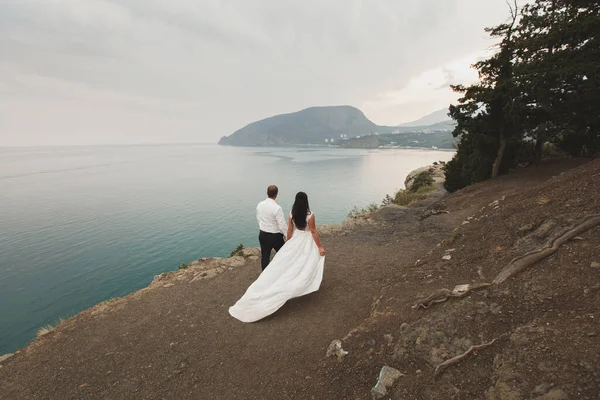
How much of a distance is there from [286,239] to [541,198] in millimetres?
8422

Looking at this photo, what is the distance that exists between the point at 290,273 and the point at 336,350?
2393mm

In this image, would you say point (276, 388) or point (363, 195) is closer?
point (276, 388)

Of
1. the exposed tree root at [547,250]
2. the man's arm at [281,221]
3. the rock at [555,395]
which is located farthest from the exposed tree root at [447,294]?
the man's arm at [281,221]

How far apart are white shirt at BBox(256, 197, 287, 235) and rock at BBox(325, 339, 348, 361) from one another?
129 inches

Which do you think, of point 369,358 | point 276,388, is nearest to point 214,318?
point 276,388

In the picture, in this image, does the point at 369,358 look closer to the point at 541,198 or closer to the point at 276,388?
the point at 276,388

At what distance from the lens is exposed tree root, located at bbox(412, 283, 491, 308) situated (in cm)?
529

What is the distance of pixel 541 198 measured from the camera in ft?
30.5

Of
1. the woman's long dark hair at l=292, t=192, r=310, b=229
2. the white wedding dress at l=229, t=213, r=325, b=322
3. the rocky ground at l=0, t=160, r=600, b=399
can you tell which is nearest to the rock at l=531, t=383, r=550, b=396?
the rocky ground at l=0, t=160, r=600, b=399

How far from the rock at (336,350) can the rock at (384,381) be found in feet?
3.18

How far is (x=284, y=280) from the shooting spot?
732 cm

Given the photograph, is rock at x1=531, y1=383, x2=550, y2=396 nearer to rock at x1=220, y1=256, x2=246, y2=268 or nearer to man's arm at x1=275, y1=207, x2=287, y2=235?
man's arm at x1=275, y1=207, x2=287, y2=235

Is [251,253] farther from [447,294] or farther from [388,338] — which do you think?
[447,294]

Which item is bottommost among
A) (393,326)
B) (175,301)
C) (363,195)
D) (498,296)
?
(363,195)
